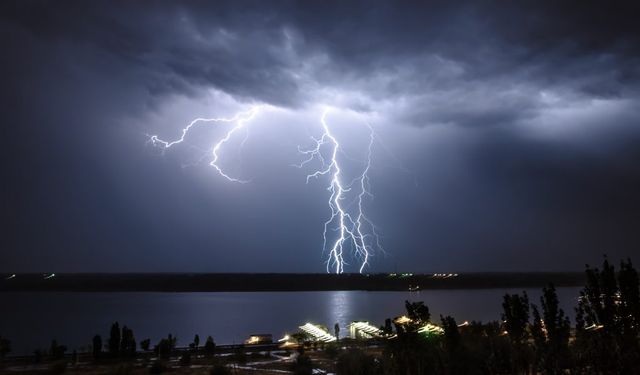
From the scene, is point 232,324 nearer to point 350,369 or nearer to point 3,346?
point 3,346

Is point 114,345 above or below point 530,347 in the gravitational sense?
below

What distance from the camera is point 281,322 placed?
244ft

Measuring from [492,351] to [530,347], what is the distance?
13.4 feet

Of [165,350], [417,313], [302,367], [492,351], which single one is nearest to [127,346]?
[165,350]

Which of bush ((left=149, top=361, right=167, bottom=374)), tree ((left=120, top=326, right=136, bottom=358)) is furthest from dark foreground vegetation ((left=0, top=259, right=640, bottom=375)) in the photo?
tree ((left=120, top=326, right=136, bottom=358))

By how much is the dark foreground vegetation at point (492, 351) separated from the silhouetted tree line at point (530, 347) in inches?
1.7

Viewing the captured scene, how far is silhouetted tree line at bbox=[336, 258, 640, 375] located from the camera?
18.0 meters

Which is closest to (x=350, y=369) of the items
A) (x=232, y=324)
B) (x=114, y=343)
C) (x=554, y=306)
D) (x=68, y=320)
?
(x=554, y=306)

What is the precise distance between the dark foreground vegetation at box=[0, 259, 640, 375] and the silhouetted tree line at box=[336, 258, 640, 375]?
0.04 meters

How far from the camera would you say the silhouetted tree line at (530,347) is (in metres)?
18.0

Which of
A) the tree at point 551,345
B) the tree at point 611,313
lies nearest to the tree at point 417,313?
the tree at point 551,345

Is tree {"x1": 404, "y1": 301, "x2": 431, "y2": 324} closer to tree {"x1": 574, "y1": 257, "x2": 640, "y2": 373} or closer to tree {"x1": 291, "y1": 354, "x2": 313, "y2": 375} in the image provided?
tree {"x1": 291, "y1": 354, "x2": 313, "y2": 375}

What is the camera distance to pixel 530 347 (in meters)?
23.4

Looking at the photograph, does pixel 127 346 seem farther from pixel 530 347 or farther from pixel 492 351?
pixel 530 347
